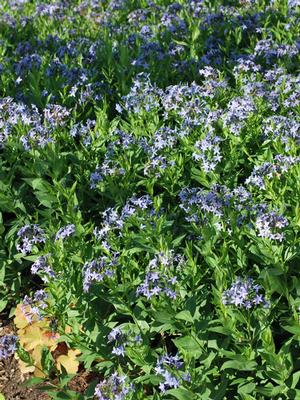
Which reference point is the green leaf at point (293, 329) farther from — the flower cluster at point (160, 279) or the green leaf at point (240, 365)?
the flower cluster at point (160, 279)

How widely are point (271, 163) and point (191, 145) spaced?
2.89ft

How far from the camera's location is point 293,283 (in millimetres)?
3746

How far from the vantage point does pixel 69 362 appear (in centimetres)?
428

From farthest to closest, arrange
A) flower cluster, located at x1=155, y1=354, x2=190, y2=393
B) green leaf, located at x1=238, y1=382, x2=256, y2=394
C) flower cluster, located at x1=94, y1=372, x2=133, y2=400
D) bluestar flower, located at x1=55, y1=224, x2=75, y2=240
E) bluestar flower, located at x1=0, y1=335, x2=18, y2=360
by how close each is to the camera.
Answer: bluestar flower, located at x1=55, y1=224, x2=75, y2=240 < bluestar flower, located at x1=0, y1=335, x2=18, y2=360 < green leaf, located at x1=238, y1=382, x2=256, y2=394 < flower cluster, located at x1=155, y1=354, x2=190, y2=393 < flower cluster, located at x1=94, y1=372, x2=133, y2=400

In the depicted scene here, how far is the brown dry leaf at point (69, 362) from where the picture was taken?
4234 mm

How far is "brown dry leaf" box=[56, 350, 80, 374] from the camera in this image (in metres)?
4.23

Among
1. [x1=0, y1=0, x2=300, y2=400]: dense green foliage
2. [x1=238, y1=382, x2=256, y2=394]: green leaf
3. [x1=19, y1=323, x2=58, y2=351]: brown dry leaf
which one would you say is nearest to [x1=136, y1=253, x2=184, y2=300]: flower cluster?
[x1=0, y1=0, x2=300, y2=400]: dense green foliage

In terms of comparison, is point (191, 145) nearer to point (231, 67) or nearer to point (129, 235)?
point (129, 235)

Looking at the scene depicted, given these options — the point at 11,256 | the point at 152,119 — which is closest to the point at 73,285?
the point at 11,256

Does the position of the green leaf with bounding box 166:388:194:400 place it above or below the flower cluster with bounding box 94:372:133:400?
below

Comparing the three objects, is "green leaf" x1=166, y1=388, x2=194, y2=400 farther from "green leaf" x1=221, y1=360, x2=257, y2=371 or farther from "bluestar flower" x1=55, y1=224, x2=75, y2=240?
"bluestar flower" x1=55, y1=224, x2=75, y2=240

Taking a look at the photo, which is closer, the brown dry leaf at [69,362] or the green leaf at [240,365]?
the green leaf at [240,365]

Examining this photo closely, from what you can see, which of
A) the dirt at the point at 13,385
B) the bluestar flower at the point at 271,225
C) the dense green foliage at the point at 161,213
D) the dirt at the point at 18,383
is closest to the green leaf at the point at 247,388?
the dense green foliage at the point at 161,213

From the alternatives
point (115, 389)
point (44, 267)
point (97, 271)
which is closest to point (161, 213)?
point (97, 271)
